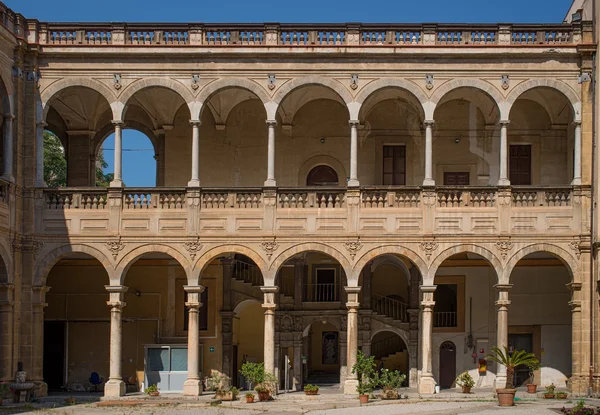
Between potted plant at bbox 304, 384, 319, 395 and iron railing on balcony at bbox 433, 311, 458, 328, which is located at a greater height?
iron railing on balcony at bbox 433, 311, 458, 328

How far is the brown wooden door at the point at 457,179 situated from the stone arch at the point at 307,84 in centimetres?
508

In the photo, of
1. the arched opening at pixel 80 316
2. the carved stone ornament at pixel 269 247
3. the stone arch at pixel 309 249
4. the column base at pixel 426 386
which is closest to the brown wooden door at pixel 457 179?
the stone arch at pixel 309 249

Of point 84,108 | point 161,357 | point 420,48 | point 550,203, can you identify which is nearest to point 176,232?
point 161,357

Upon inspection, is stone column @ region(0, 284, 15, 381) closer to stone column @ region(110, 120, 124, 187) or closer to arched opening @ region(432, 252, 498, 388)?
stone column @ region(110, 120, 124, 187)

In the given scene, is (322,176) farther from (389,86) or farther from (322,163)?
(389,86)

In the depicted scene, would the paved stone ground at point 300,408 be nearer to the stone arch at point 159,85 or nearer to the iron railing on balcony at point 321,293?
the iron railing on balcony at point 321,293

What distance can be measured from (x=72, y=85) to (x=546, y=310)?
16.1m

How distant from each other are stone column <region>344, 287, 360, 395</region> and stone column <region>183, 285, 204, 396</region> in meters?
4.21

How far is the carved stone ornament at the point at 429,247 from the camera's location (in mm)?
30234

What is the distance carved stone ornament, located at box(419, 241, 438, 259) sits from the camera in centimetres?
3023

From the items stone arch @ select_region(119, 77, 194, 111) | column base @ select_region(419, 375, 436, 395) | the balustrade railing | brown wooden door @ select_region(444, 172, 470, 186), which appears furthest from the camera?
the balustrade railing

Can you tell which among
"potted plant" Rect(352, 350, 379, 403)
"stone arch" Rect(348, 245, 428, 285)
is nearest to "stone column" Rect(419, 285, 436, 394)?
"stone arch" Rect(348, 245, 428, 285)

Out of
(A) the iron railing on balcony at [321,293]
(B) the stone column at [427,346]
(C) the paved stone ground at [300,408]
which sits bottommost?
(C) the paved stone ground at [300,408]

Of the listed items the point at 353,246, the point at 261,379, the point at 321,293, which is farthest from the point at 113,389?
the point at 321,293
